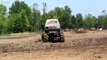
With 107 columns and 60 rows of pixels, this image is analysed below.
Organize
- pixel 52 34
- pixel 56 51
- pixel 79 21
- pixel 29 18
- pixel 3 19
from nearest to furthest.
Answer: pixel 56 51
pixel 52 34
pixel 3 19
pixel 29 18
pixel 79 21

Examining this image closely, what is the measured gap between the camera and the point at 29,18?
5413 inches

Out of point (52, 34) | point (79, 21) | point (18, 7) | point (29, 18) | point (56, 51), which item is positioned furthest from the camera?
point (79, 21)

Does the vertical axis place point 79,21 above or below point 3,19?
below

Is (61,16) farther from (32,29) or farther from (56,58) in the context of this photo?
(56,58)

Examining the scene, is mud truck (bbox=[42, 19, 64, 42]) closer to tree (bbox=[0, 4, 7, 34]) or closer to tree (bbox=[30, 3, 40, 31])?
tree (bbox=[0, 4, 7, 34])

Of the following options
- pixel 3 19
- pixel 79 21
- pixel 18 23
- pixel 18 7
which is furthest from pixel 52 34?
pixel 79 21

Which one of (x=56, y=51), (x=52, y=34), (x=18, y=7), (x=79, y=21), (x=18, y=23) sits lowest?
(x=56, y=51)

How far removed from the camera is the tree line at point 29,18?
123 meters

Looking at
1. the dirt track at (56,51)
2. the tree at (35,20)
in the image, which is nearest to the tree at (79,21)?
the tree at (35,20)

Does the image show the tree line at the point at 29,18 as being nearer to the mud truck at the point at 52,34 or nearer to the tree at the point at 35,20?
the tree at the point at 35,20

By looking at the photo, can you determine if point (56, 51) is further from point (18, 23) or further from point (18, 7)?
point (18, 7)

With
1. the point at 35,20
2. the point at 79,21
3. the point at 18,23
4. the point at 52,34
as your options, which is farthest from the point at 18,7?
the point at 52,34

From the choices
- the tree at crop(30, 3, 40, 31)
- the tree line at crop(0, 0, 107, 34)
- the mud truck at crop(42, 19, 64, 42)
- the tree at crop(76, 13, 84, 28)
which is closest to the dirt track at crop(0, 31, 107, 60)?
the mud truck at crop(42, 19, 64, 42)

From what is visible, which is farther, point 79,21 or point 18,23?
point 79,21
